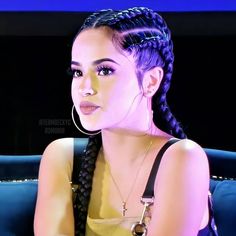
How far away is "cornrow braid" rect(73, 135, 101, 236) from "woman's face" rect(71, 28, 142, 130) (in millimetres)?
168

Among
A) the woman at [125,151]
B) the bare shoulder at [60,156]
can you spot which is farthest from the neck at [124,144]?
the bare shoulder at [60,156]

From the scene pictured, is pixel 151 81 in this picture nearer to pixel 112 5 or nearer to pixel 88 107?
pixel 88 107

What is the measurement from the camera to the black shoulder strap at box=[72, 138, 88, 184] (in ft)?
4.17

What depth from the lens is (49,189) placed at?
48.3 inches

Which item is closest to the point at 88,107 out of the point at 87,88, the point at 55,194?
the point at 87,88

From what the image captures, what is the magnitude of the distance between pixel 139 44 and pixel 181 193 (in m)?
0.33

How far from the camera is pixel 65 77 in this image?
175 centimetres

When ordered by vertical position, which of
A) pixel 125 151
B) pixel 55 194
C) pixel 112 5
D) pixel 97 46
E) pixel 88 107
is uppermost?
pixel 112 5

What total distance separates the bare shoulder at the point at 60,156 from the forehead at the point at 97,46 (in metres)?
0.27

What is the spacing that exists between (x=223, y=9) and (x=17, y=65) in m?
0.71

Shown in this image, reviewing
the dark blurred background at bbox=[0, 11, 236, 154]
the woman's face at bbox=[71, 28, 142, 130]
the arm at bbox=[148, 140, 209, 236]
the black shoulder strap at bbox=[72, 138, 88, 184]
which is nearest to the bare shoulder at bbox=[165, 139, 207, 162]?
the arm at bbox=[148, 140, 209, 236]

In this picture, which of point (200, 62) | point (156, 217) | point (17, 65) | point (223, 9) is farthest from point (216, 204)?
point (17, 65)

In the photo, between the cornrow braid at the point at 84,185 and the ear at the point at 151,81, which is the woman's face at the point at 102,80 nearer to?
the ear at the point at 151,81

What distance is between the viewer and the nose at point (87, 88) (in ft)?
3.53
